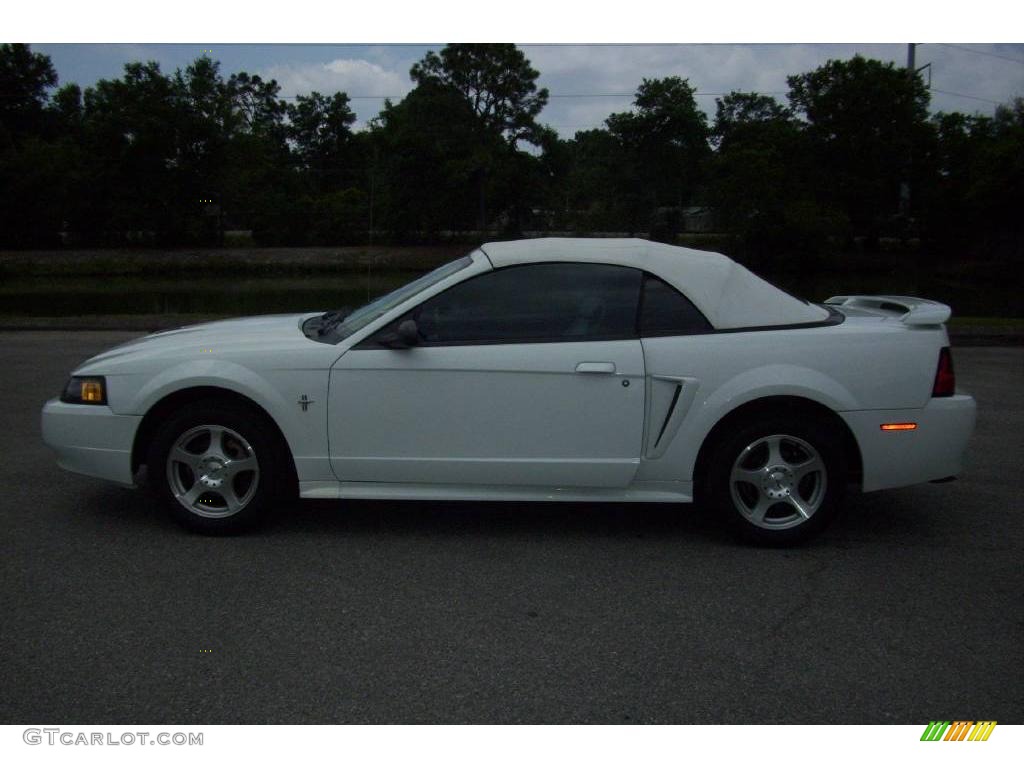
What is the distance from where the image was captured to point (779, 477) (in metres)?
4.68

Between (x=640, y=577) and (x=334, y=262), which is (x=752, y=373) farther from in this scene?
(x=334, y=262)

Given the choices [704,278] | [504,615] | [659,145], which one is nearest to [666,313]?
[704,278]

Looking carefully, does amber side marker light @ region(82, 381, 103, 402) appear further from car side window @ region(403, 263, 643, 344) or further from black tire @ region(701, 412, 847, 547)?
black tire @ region(701, 412, 847, 547)

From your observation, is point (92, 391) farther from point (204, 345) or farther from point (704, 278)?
point (704, 278)

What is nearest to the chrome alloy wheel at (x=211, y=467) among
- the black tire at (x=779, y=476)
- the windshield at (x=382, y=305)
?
the windshield at (x=382, y=305)

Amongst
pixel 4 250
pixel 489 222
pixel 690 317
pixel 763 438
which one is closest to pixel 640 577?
pixel 763 438

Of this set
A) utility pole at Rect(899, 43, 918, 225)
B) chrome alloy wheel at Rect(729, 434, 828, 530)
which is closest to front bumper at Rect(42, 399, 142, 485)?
chrome alloy wheel at Rect(729, 434, 828, 530)

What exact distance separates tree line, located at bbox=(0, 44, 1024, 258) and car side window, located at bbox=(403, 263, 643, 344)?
20.0 m

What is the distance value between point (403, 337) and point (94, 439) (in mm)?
1677

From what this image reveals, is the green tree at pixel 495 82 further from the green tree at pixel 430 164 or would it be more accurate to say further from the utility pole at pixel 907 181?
the utility pole at pixel 907 181

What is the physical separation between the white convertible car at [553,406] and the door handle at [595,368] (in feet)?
0.04

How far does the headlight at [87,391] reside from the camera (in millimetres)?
4816

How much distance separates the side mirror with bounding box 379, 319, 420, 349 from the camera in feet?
15.0

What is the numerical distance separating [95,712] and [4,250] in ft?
122
